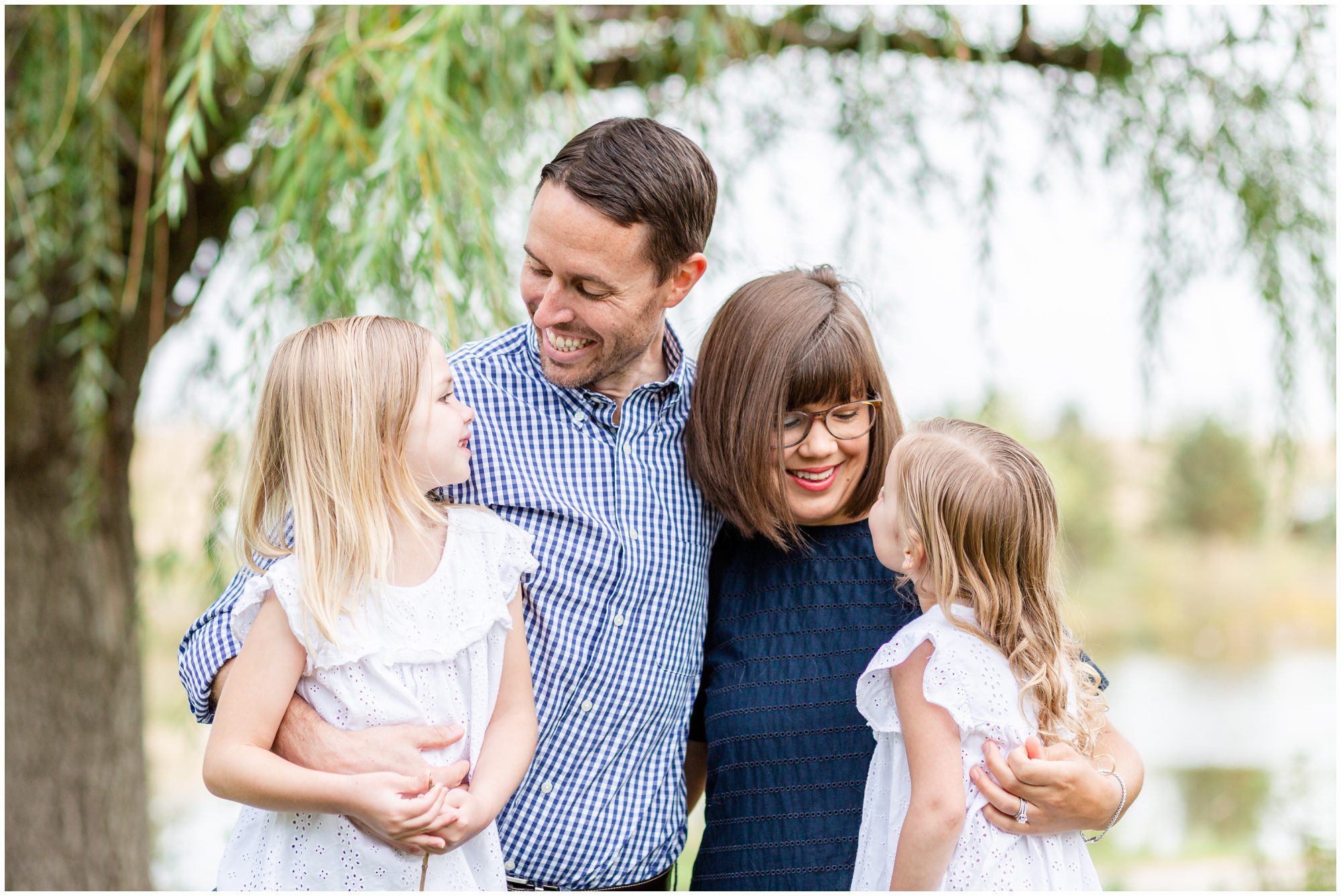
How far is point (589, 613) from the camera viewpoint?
1449 mm

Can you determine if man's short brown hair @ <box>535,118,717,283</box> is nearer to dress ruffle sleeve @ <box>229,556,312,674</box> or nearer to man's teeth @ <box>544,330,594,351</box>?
man's teeth @ <box>544,330,594,351</box>

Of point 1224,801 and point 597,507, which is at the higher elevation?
point 597,507

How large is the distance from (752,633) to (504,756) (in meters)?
0.41

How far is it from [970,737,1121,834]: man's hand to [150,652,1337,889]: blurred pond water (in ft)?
5.49

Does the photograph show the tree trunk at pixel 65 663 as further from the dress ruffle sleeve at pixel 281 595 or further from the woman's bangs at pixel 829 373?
the woman's bangs at pixel 829 373

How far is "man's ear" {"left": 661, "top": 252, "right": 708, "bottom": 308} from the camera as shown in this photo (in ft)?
5.15

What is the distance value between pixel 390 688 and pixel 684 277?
2.17 feet

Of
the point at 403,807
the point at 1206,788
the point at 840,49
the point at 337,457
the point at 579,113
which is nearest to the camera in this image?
the point at 403,807

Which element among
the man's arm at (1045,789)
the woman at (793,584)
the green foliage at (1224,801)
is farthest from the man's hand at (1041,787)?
the green foliage at (1224,801)

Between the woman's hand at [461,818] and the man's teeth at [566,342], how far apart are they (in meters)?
0.55

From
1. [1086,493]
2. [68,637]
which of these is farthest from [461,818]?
[1086,493]

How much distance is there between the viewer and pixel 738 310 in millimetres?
1566

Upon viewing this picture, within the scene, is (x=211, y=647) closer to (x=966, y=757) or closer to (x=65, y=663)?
(x=966, y=757)

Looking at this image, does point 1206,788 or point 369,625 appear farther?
point 1206,788
